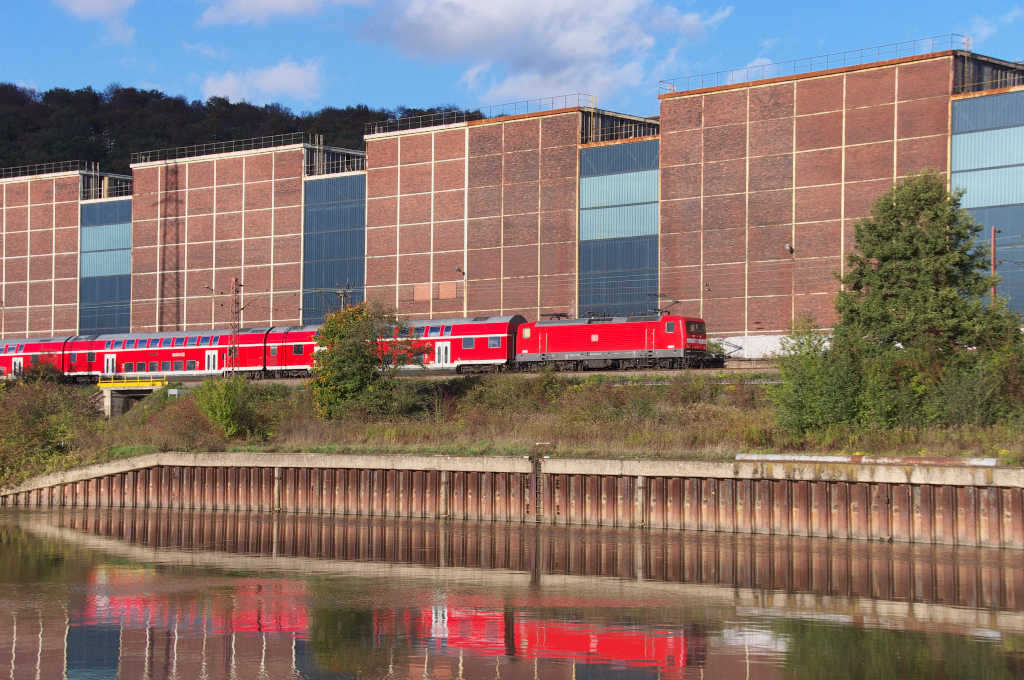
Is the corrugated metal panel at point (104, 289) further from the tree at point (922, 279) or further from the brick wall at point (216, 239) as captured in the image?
the tree at point (922, 279)

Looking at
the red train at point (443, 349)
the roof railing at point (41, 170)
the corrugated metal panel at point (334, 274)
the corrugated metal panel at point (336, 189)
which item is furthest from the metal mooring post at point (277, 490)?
the roof railing at point (41, 170)

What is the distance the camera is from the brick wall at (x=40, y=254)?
9931 cm

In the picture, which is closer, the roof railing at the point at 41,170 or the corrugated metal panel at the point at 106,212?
the corrugated metal panel at the point at 106,212

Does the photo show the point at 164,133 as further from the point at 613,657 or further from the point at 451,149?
the point at 613,657

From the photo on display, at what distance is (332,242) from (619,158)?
86.5 feet

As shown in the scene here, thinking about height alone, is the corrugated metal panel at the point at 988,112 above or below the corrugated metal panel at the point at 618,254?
above

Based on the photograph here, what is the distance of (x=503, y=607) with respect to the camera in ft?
71.9

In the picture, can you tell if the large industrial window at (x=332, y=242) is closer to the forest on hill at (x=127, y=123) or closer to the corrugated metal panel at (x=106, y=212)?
the corrugated metal panel at (x=106, y=212)

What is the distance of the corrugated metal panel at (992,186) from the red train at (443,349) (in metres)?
19.4

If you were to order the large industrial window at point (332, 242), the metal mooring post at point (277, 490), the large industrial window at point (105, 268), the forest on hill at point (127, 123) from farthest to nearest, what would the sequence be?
the forest on hill at point (127, 123) → the large industrial window at point (105, 268) → the large industrial window at point (332, 242) → the metal mooring post at point (277, 490)

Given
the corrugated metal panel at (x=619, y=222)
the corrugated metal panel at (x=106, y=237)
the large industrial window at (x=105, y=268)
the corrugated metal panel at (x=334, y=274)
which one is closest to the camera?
the corrugated metal panel at (x=619, y=222)

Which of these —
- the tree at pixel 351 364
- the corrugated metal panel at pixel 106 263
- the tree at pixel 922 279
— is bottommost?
the tree at pixel 351 364

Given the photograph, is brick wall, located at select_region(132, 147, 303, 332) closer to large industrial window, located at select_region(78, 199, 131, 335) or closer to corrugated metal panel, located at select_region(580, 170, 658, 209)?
large industrial window, located at select_region(78, 199, 131, 335)

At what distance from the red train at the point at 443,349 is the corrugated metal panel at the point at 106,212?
66.5ft
